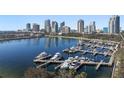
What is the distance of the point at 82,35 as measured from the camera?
4.19 m

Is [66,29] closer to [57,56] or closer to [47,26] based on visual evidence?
[47,26]

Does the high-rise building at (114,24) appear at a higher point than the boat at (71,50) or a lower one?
higher

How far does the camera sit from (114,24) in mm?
3889

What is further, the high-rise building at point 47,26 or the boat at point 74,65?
the high-rise building at point 47,26

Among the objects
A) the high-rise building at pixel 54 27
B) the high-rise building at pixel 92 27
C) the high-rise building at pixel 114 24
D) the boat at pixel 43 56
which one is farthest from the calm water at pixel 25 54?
the high-rise building at pixel 114 24

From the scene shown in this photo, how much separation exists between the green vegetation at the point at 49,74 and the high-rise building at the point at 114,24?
0.78 metres

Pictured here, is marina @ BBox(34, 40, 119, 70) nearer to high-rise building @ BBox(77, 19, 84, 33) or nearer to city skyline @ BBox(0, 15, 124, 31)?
high-rise building @ BBox(77, 19, 84, 33)

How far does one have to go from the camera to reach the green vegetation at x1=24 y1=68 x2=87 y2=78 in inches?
149

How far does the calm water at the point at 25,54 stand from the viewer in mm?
3820

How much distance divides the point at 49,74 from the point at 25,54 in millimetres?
444

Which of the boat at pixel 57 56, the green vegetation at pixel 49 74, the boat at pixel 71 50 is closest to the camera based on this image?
the green vegetation at pixel 49 74

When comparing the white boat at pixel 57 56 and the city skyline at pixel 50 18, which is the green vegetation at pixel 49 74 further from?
the city skyline at pixel 50 18
